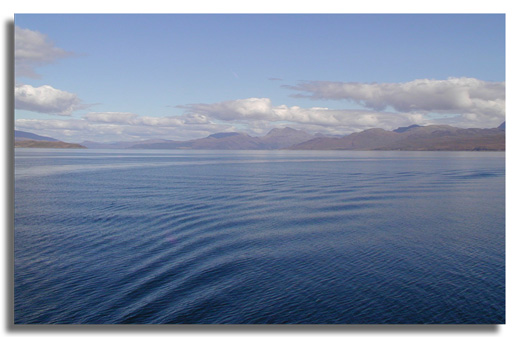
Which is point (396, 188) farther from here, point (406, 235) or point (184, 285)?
point (184, 285)

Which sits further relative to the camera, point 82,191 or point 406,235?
point 82,191

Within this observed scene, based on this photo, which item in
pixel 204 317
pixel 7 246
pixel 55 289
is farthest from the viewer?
pixel 55 289

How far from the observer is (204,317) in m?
15.9

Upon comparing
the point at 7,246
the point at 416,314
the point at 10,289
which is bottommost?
the point at 416,314

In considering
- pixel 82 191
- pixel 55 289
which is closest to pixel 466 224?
pixel 55 289

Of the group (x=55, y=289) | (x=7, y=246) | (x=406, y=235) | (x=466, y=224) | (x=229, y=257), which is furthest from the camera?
(x=466, y=224)

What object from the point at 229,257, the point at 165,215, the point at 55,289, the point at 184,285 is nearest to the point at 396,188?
the point at 165,215

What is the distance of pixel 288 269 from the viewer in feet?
70.9

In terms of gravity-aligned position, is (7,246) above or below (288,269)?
above

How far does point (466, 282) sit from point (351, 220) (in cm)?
1531

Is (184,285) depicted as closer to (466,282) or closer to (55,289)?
(55,289)

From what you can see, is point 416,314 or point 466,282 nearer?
point 416,314

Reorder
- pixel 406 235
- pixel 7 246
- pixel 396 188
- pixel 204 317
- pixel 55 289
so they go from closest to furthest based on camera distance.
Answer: pixel 7 246
pixel 204 317
pixel 55 289
pixel 406 235
pixel 396 188

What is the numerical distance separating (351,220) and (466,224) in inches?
413
